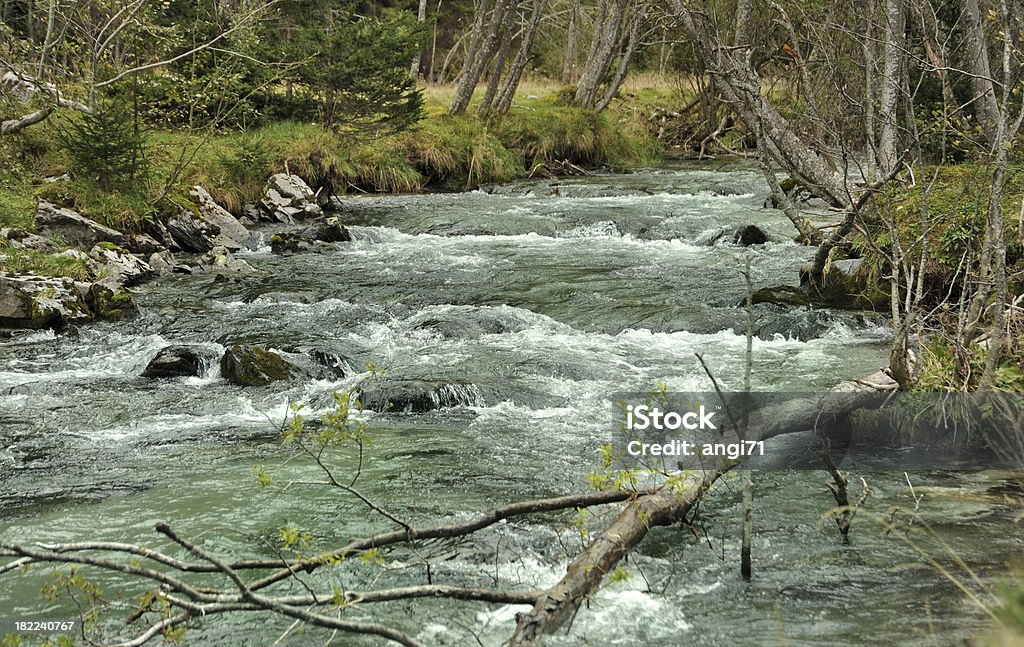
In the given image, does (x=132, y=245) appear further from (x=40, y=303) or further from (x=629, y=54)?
(x=629, y=54)

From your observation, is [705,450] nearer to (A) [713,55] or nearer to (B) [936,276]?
(B) [936,276]

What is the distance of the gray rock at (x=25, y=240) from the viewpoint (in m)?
11.8

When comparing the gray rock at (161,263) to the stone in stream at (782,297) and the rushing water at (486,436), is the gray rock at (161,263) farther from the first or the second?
the stone in stream at (782,297)

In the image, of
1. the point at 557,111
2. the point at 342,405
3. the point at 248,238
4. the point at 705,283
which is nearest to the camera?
the point at 342,405

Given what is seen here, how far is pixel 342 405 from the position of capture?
3.85 metres

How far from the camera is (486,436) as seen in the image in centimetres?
720

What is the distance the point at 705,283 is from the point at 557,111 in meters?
14.5

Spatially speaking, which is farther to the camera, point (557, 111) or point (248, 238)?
point (557, 111)

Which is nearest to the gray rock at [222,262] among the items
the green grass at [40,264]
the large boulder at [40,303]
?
the green grass at [40,264]

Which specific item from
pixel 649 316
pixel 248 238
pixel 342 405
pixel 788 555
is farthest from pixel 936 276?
pixel 248 238

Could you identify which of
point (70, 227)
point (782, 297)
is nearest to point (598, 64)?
point (70, 227)

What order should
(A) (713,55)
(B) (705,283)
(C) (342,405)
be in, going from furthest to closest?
(B) (705,283) → (A) (713,55) → (C) (342,405)

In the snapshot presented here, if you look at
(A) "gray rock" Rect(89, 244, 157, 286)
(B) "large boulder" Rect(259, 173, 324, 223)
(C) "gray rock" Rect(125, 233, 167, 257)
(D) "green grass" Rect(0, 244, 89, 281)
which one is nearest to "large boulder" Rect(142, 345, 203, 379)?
Result: (D) "green grass" Rect(0, 244, 89, 281)

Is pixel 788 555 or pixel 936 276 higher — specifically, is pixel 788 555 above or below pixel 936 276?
below
